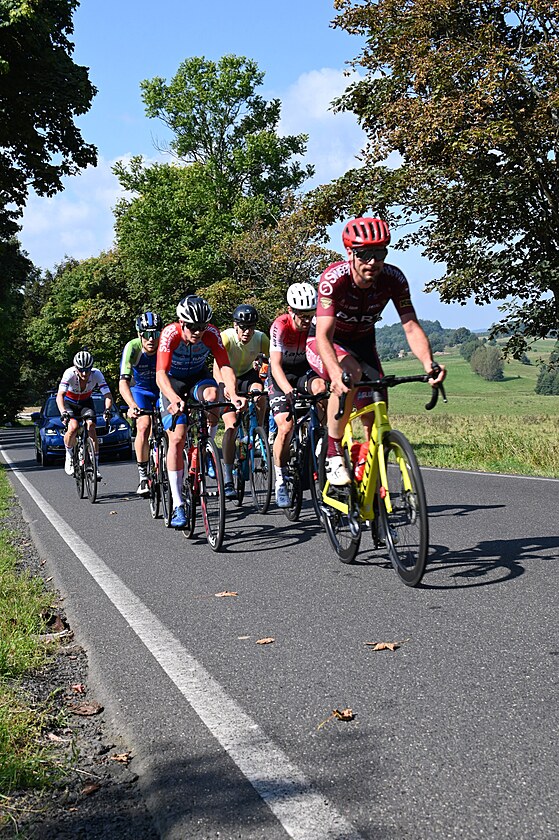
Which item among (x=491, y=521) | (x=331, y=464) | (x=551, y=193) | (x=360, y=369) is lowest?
(x=491, y=521)

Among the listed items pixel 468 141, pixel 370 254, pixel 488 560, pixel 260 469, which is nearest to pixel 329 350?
pixel 370 254

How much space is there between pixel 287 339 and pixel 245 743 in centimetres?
586

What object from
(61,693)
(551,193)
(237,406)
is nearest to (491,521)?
(237,406)

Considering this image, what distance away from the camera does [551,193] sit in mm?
19312

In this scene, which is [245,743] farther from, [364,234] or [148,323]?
[148,323]

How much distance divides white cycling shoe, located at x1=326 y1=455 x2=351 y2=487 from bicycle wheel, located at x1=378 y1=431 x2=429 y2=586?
1.22ft

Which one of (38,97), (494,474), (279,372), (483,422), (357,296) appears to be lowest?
(483,422)

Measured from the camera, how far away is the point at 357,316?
6410 mm

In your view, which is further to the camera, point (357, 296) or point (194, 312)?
point (194, 312)

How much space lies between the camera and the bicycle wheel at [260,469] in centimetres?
976

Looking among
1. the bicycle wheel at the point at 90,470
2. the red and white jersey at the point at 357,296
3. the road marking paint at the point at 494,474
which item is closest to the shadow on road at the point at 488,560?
the red and white jersey at the point at 357,296

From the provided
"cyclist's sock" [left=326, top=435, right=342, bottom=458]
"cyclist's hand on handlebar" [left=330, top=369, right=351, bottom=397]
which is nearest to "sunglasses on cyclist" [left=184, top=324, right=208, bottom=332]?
"cyclist's sock" [left=326, top=435, right=342, bottom=458]

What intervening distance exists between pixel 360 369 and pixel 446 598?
68.2 inches

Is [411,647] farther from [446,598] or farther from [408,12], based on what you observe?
[408,12]
